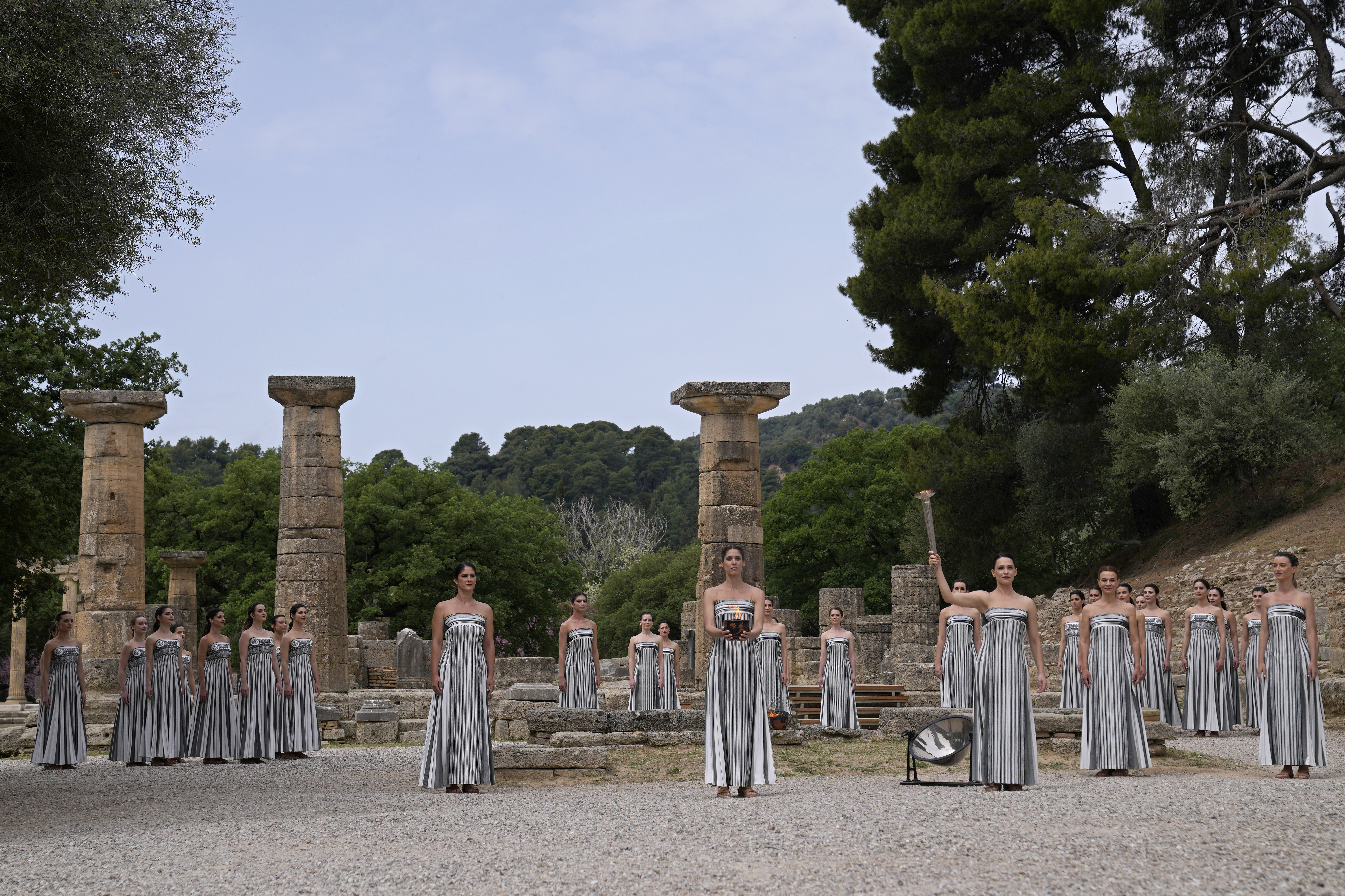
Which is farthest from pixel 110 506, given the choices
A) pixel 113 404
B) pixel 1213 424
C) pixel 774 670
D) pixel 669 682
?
pixel 1213 424

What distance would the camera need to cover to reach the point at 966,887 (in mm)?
5629

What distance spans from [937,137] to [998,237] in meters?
2.89

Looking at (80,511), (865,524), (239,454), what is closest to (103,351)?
(80,511)

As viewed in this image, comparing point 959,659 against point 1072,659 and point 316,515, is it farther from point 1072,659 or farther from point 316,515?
point 316,515

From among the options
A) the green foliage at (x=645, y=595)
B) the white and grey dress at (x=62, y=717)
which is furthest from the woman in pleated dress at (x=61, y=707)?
the green foliage at (x=645, y=595)

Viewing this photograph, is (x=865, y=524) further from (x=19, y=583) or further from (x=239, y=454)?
(x=239, y=454)

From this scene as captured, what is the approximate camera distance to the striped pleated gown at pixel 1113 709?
10688mm

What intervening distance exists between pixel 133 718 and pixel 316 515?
646cm

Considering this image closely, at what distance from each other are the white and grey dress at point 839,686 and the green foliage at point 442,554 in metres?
23.6

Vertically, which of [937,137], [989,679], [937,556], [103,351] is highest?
[937,137]

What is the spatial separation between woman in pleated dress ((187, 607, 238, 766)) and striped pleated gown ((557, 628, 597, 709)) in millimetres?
3905

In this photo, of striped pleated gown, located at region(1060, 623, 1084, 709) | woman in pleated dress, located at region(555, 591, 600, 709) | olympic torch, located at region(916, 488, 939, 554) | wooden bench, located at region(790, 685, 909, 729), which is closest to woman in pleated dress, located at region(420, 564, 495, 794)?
olympic torch, located at region(916, 488, 939, 554)

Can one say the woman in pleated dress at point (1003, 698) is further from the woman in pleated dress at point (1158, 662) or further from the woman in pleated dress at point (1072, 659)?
the woman in pleated dress at point (1158, 662)

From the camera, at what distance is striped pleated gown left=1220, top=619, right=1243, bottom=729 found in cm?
1577
